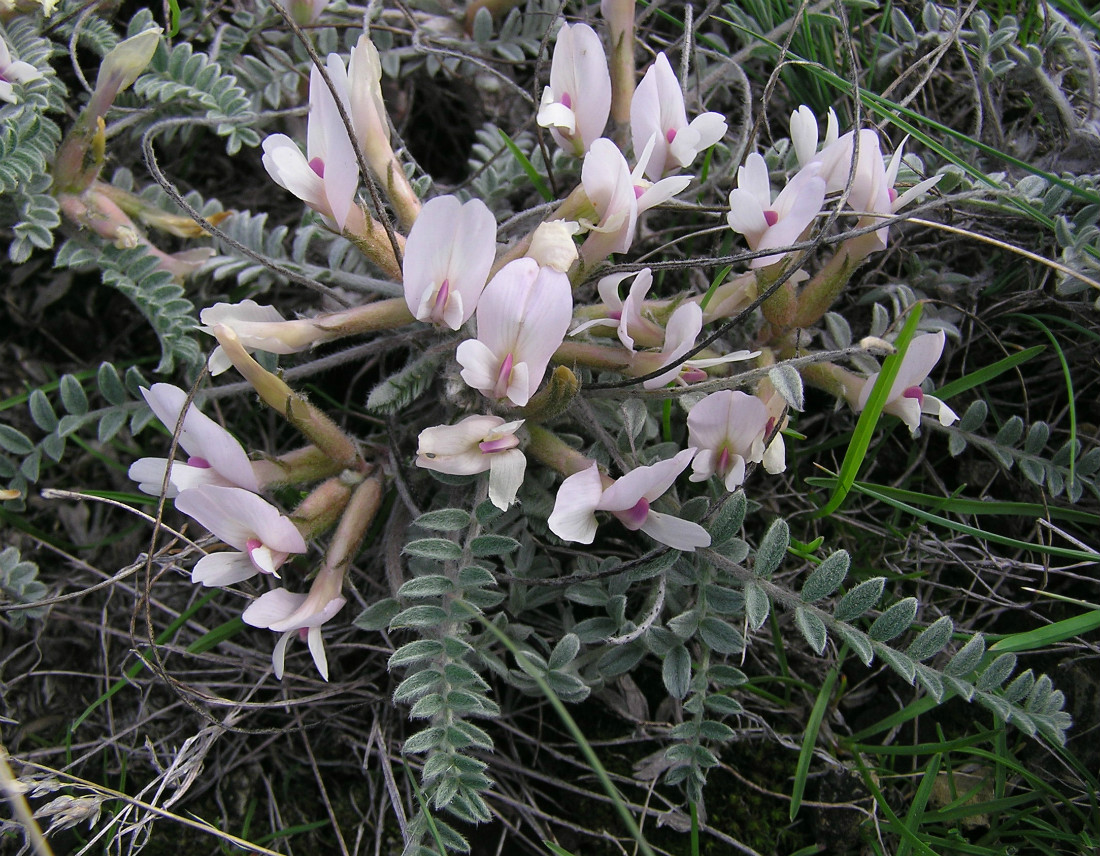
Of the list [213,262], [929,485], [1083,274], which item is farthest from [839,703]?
[213,262]

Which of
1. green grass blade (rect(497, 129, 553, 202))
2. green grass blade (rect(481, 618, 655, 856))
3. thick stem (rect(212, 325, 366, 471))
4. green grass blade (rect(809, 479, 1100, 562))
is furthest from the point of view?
green grass blade (rect(497, 129, 553, 202))

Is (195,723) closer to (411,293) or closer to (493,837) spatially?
(493,837)

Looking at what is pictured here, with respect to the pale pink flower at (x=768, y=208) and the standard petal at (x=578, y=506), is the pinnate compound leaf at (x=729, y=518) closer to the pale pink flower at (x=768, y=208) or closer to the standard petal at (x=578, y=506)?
the standard petal at (x=578, y=506)

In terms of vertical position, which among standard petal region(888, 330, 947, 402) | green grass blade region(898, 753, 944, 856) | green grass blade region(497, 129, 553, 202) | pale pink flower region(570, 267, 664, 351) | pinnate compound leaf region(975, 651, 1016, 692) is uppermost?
green grass blade region(497, 129, 553, 202)

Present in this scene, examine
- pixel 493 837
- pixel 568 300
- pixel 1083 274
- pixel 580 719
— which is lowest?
pixel 493 837

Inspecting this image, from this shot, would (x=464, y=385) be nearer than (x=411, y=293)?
No

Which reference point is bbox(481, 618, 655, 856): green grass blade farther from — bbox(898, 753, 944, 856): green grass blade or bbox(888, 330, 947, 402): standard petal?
bbox(888, 330, 947, 402): standard petal

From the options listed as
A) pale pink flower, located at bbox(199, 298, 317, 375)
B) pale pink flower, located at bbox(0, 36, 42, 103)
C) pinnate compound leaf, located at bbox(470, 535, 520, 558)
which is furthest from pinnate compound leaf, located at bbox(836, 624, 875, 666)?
→ pale pink flower, located at bbox(0, 36, 42, 103)
